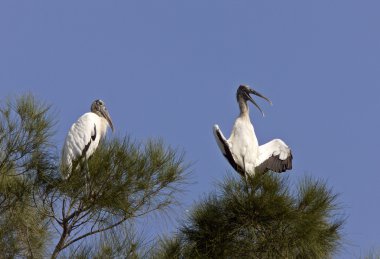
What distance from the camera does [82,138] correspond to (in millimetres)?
7016

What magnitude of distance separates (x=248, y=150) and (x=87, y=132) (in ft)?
3.81

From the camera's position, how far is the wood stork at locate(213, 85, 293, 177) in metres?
7.20

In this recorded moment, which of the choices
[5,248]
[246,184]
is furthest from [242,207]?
[5,248]

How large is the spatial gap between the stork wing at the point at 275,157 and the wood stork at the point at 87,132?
118 centimetres

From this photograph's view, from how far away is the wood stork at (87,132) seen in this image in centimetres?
674

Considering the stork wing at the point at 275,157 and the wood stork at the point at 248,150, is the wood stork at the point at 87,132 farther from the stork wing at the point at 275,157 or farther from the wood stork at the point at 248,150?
the stork wing at the point at 275,157

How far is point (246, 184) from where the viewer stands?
5641mm

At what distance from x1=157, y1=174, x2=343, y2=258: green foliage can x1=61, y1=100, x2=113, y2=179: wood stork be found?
0.96m

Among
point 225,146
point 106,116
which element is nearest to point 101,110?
point 106,116

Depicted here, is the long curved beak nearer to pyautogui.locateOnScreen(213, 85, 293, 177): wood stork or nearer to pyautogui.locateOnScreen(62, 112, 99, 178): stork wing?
pyautogui.locateOnScreen(62, 112, 99, 178): stork wing

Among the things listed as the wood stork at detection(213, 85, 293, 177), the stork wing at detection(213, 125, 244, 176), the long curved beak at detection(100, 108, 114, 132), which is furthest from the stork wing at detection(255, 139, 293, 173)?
the long curved beak at detection(100, 108, 114, 132)

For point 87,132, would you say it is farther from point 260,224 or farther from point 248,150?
point 260,224

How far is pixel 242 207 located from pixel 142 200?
624mm

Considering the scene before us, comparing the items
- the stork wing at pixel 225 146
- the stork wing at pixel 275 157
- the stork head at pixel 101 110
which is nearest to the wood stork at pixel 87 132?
the stork head at pixel 101 110
